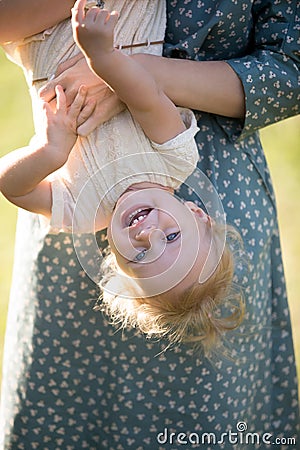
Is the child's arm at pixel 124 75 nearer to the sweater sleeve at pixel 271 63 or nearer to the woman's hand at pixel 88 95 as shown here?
the woman's hand at pixel 88 95

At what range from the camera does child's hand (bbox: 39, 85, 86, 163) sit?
6.36 feet

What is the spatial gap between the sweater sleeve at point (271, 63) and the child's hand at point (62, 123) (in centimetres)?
40

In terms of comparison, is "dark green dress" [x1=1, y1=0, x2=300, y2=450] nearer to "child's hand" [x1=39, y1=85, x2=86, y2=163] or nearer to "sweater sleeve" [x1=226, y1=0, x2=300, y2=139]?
"sweater sleeve" [x1=226, y1=0, x2=300, y2=139]

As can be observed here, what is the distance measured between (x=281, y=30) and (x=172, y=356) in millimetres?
856

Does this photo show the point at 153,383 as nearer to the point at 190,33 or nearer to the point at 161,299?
the point at 161,299

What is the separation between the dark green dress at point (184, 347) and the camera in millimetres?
2145

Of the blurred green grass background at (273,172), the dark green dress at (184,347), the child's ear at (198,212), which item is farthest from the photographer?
the blurred green grass background at (273,172)

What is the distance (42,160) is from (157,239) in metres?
0.30

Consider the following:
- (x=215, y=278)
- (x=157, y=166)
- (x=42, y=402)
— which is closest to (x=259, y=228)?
(x=215, y=278)

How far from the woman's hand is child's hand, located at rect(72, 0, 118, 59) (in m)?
0.20

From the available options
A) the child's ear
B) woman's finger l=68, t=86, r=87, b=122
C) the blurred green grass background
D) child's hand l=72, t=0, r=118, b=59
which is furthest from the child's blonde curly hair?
Result: the blurred green grass background

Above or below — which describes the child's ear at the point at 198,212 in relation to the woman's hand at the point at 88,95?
below

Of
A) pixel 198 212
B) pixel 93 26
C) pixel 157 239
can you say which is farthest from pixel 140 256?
pixel 93 26

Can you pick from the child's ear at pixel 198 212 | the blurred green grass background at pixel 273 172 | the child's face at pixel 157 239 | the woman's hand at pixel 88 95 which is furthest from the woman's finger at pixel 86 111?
the blurred green grass background at pixel 273 172
